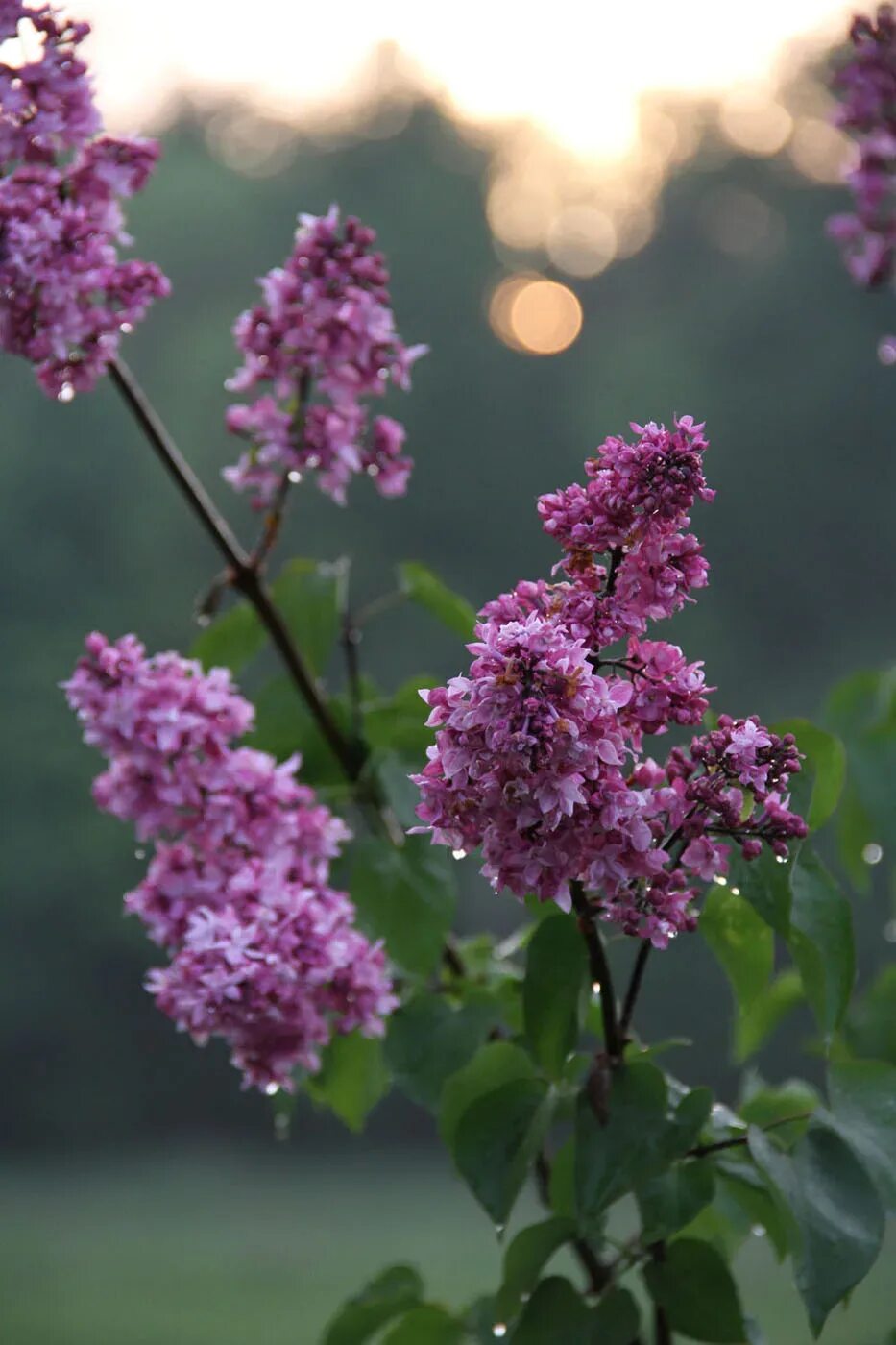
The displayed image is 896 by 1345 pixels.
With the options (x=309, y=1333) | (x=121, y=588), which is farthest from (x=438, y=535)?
(x=309, y=1333)

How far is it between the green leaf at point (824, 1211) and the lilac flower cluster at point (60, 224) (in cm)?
55

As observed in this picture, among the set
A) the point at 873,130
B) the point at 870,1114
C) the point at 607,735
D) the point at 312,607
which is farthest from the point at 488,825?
the point at 873,130

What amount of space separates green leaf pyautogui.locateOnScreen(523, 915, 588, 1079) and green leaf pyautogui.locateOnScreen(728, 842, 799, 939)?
78 mm

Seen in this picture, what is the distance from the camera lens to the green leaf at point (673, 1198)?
708mm

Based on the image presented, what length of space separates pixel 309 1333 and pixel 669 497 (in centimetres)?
573

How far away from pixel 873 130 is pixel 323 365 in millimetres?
427

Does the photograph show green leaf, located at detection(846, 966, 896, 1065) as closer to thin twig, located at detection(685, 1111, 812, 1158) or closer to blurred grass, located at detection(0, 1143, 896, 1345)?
thin twig, located at detection(685, 1111, 812, 1158)

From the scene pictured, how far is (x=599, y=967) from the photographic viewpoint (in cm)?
71

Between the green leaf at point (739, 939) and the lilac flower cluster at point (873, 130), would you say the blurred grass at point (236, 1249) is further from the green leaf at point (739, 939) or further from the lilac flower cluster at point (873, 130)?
the green leaf at point (739, 939)

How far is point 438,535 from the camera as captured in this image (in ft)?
30.6

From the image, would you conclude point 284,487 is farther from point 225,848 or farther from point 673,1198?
point 673,1198

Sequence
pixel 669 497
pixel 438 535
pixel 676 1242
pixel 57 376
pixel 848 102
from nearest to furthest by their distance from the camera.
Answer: pixel 669 497
pixel 676 1242
pixel 57 376
pixel 848 102
pixel 438 535

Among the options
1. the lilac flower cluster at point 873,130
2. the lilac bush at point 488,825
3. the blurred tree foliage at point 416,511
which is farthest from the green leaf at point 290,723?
the blurred tree foliage at point 416,511

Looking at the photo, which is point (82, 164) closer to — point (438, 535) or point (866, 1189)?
point (866, 1189)
